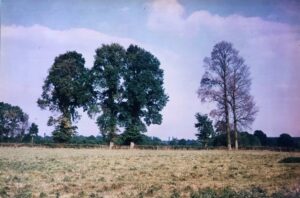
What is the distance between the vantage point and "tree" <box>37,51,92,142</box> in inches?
1826

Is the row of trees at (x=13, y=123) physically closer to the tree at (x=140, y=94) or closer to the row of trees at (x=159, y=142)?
the row of trees at (x=159, y=142)

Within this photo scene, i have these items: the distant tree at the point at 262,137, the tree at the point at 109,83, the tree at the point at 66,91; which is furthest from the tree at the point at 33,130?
the distant tree at the point at 262,137

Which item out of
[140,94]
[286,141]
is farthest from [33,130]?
[286,141]

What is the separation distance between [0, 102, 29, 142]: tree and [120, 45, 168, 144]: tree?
83.3ft

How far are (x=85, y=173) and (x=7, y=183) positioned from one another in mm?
3389

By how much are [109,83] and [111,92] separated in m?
1.54

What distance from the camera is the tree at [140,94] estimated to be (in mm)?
45188

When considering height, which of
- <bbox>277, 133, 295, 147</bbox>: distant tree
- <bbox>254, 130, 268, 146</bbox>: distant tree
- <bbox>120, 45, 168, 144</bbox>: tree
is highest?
<bbox>120, 45, 168, 144</bbox>: tree

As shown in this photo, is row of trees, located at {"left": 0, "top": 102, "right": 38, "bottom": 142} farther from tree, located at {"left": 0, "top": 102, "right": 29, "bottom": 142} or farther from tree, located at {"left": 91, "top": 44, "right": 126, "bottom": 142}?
tree, located at {"left": 91, "top": 44, "right": 126, "bottom": 142}

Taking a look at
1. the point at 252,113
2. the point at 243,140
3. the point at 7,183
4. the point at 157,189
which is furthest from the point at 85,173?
the point at 243,140

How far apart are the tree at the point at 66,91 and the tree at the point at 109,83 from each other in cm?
169

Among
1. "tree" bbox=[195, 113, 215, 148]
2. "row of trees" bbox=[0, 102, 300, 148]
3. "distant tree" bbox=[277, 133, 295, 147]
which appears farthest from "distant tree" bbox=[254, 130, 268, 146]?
"distant tree" bbox=[277, 133, 295, 147]

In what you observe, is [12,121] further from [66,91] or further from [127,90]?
[127,90]

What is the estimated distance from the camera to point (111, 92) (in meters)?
47.1
